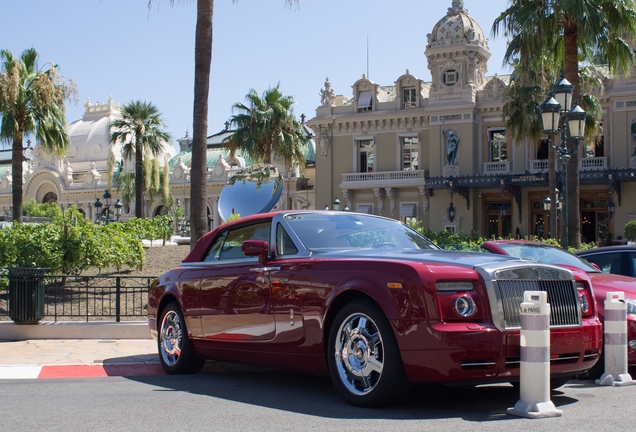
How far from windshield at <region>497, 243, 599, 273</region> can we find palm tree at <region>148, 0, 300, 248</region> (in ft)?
21.4

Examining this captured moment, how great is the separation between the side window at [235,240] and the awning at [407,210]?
3857cm

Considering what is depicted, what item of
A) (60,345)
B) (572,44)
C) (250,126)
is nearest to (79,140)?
(250,126)

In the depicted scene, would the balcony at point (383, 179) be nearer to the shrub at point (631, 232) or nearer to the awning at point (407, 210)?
the awning at point (407, 210)

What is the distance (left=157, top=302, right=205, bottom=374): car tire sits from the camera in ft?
27.1

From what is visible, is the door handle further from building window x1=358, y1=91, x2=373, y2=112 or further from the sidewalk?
building window x1=358, y1=91, x2=373, y2=112

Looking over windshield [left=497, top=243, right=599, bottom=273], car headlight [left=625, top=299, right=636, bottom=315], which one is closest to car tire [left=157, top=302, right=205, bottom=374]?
windshield [left=497, top=243, right=599, bottom=273]

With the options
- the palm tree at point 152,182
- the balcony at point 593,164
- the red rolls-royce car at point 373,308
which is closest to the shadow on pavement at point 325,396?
the red rolls-royce car at point 373,308

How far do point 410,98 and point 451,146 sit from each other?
456cm

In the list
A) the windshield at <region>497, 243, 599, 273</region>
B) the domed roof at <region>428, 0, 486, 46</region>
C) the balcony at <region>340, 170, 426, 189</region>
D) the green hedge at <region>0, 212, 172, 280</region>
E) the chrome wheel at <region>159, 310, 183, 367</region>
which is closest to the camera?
the chrome wheel at <region>159, 310, 183, 367</region>

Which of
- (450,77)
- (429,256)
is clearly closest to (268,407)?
(429,256)

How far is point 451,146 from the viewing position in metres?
44.3

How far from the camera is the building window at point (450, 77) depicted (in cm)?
4456

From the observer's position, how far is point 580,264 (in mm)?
9344

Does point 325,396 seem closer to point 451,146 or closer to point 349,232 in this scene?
point 349,232
